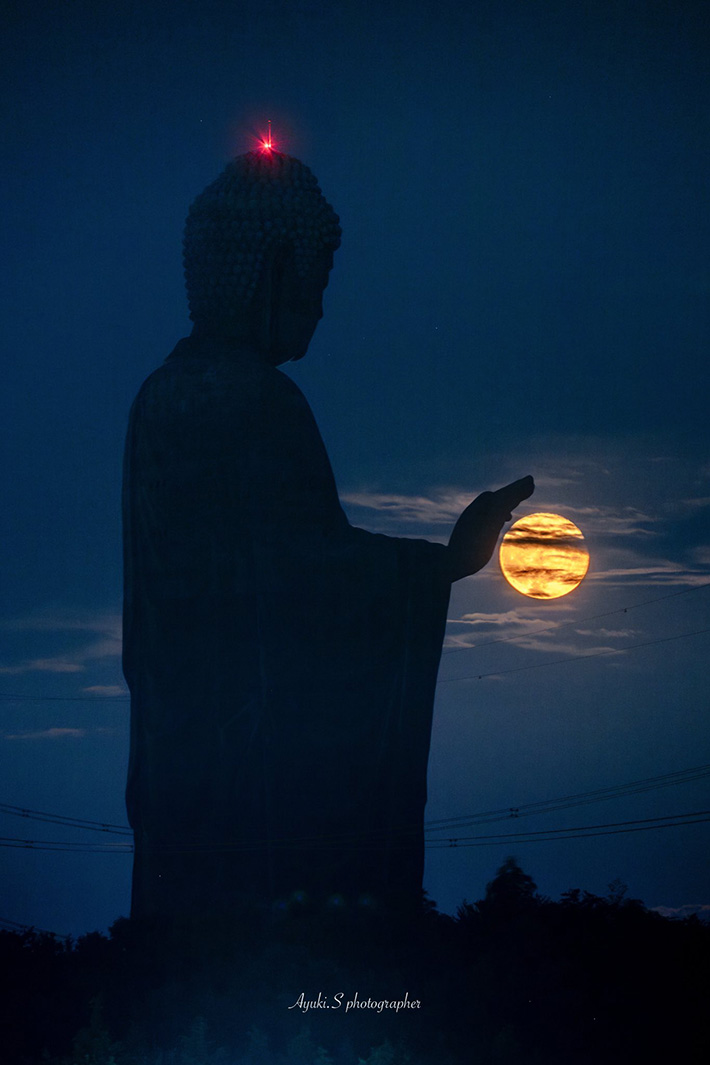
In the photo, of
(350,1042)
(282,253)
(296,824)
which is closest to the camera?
(350,1042)

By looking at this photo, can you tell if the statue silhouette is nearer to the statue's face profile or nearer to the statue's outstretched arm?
the statue's outstretched arm

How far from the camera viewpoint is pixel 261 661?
1260cm

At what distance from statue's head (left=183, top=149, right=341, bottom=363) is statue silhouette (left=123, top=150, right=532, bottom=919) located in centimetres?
44

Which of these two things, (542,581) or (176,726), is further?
(542,581)

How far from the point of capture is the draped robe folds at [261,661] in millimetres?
12328

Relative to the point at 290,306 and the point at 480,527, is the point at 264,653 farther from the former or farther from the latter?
the point at 290,306

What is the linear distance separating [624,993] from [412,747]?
289cm

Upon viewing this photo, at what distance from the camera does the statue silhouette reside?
12336 mm

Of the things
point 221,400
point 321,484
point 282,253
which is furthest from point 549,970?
point 282,253

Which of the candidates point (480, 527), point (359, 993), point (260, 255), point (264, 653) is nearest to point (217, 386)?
point (260, 255)

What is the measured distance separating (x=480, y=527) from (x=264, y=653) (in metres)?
2.18

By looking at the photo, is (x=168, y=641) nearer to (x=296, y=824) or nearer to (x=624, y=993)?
(x=296, y=824)

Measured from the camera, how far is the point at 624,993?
35.4 ft

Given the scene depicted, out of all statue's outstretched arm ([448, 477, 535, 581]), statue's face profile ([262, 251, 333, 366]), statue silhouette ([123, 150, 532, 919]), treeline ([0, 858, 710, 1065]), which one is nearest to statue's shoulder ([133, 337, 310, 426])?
statue silhouette ([123, 150, 532, 919])
